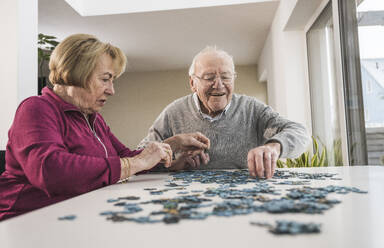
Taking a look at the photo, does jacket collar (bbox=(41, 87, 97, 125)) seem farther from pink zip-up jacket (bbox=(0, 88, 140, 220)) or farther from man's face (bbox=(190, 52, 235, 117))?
man's face (bbox=(190, 52, 235, 117))

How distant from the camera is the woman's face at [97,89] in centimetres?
163

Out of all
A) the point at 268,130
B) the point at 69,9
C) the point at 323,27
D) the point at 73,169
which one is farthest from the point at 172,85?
the point at 73,169

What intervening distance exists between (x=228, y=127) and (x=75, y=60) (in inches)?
46.8

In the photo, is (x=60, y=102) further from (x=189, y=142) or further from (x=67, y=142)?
(x=189, y=142)

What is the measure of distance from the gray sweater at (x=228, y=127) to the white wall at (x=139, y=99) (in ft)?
24.6

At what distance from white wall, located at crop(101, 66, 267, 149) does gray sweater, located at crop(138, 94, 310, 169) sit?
7.51m

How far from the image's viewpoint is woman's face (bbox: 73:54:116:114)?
5.36 ft

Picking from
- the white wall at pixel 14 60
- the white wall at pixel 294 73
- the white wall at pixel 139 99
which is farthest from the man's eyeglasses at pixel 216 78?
the white wall at pixel 139 99

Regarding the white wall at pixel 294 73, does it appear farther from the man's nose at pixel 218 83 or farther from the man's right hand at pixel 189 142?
the man's right hand at pixel 189 142

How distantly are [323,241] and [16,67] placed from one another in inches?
128

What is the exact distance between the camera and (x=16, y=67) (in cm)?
313

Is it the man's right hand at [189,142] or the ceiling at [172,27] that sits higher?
the ceiling at [172,27]

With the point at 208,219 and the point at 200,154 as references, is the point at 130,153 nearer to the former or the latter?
the point at 200,154

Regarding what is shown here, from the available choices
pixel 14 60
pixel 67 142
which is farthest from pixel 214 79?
pixel 14 60
